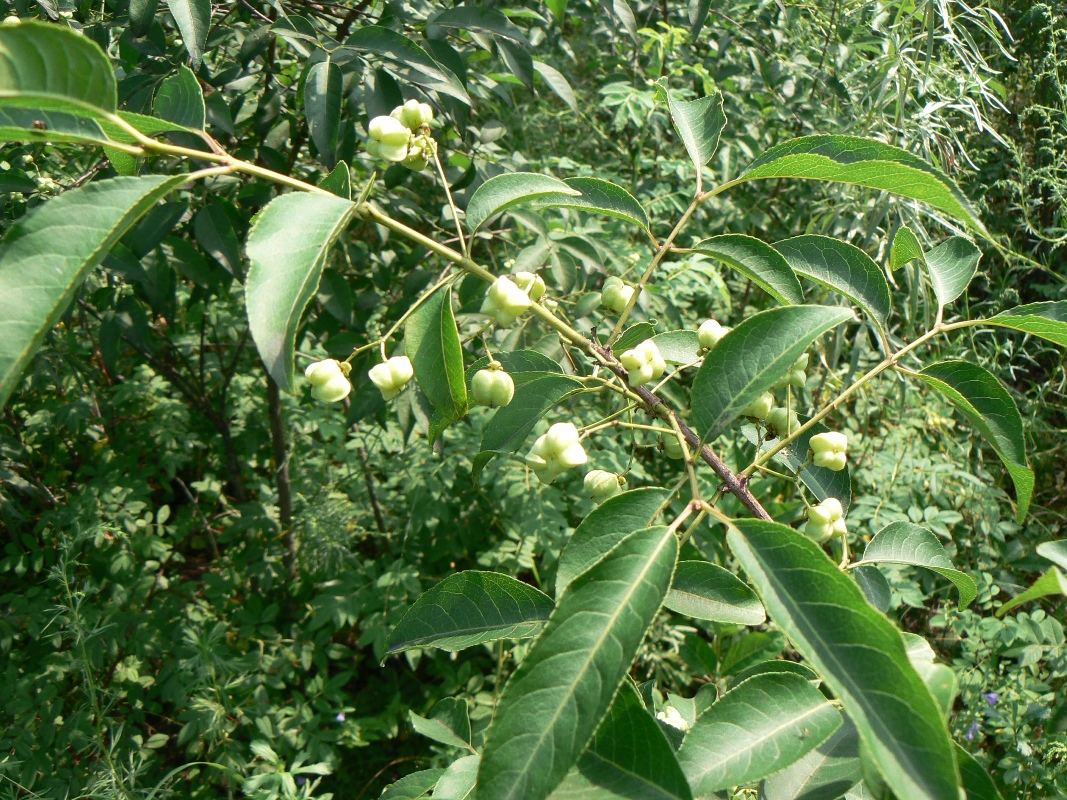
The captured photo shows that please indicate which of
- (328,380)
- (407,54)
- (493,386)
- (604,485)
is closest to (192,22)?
(407,54)

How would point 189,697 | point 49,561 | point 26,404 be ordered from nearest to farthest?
1. point 189,697
2. point 49,561
3. point 26,404

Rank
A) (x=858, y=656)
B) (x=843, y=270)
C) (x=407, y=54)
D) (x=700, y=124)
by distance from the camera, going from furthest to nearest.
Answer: (x=407, y=54) < (x=700, y=124) < (x=843, y=270) < (x=858, y=656)

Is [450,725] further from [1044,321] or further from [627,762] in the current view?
[1044,321]

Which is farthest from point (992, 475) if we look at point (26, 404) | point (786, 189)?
point (26, 404)

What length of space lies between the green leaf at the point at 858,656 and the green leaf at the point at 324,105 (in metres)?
0.99

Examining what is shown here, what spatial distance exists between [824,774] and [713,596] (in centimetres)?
19

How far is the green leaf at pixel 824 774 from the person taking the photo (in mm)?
693

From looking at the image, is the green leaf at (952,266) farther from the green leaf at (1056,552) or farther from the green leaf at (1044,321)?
the green leaf at (1056,552)

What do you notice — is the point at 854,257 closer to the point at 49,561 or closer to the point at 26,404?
the point at 49,561

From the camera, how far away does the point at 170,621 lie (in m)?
2.20

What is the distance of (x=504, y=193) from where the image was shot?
2.55ft

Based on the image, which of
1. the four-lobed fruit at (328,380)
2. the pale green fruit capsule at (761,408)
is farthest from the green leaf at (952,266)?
the four-lobed fruit at (328,380)

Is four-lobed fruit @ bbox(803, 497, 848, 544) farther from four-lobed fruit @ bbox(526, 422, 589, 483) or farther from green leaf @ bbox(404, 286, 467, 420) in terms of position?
green leaf @ bbox(404, 286, 467, 420)

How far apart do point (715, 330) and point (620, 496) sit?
1.16 feet
